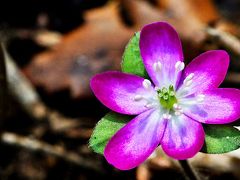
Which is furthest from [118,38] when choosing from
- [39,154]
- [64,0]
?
[39,154]

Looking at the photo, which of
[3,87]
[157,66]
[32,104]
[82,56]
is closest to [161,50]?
[157,66]

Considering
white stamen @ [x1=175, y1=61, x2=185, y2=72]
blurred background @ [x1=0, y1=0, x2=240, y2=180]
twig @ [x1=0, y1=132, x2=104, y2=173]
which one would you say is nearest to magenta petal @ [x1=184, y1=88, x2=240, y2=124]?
white stamen @ [x1=175, y1=61, x2=185, y2=72]

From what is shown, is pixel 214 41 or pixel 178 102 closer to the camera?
pixel 178 102

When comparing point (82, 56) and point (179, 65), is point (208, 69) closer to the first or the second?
point (179, 65)

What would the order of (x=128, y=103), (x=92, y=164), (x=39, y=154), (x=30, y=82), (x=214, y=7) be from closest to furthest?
(x=128, y=103) → (x=92, y=164) → (x=39, y=154) → (x=30, y=82) → (x=214, y=7)

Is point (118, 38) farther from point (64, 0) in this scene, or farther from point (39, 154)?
point (39, 154)

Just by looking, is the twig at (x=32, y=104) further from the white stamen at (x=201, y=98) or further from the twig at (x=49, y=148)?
A: the white stamen at (x=201, y=98)

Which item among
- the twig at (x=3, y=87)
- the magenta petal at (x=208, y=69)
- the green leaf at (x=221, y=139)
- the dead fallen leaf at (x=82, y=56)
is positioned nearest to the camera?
the green leaf at (x=221, y=139)

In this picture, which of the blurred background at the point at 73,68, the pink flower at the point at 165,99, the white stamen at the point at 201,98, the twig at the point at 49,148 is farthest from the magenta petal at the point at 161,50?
the twig at the point at 49,148

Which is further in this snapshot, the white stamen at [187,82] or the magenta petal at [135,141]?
the white stamen at [187,82]
